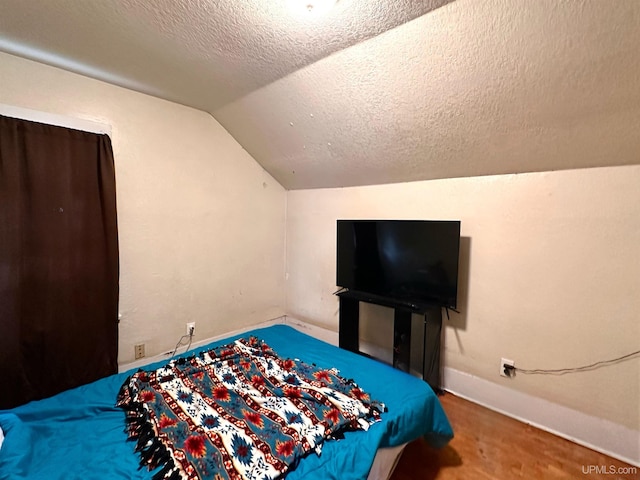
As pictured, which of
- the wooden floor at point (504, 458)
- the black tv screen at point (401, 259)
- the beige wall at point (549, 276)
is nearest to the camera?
the wooden floor at point (504, 458)

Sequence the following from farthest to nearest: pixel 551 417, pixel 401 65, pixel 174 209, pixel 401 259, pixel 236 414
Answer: pixel 174 209 < pixel 401 259 < pixel 551 417 < pixel 401 65 < pixel 236 414

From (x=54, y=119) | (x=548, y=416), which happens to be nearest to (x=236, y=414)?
(x=548, y=416)

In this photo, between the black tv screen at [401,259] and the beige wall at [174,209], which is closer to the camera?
the beige wall at [174,209]

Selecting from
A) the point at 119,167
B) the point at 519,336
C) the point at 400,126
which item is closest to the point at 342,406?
the point at 519,336

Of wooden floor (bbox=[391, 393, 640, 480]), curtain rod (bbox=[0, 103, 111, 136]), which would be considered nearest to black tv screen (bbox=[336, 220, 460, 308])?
wooden floor (bbox=[391, 393, 640, 480])

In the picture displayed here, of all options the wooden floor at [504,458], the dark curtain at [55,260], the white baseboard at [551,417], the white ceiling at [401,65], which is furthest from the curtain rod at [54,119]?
the white baseboard at [551,417]

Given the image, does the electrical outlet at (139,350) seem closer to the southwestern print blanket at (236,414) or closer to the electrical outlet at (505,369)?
the southwestern print blanket at (236,414)

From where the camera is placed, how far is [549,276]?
84.7 inches

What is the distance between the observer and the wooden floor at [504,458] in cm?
176

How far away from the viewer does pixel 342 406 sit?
5.38 ft

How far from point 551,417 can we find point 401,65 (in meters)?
2.57

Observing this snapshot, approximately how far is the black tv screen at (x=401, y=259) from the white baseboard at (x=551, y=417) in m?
0.74

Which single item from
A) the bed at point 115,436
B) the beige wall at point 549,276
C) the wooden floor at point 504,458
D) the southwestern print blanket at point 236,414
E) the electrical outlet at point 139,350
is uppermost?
the beige wall at point 549,276

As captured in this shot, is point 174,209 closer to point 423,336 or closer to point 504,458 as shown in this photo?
point 423,336
